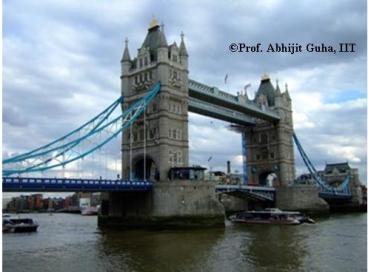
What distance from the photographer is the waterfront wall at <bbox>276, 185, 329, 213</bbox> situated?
67.2 meters

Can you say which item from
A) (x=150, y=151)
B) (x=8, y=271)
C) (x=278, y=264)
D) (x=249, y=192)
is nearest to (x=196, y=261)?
(x=278, y=264)

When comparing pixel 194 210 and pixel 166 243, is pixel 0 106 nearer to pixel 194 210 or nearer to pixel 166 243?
pixel 166 243

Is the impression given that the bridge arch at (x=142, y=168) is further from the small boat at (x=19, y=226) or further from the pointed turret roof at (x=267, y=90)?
the pointed turret roof at (x=267, y=90)

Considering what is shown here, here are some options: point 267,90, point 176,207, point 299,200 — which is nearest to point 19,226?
point 176,207

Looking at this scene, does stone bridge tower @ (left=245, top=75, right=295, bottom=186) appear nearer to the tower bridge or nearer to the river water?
the tower bridge

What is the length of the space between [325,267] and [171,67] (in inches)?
1381

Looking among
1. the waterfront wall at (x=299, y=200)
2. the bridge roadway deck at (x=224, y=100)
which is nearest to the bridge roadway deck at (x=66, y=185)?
the bridge roadway deck at (x=224, y=100)

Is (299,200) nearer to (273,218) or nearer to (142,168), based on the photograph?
(273,218)

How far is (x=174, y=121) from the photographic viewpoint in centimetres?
5103

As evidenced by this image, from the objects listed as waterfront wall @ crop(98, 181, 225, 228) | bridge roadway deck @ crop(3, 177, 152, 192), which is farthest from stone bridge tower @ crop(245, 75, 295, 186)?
bridge roadway deck @ crop(3, 177, 152, 192)

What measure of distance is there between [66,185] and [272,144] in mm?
44779

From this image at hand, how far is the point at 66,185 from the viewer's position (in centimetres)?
3822

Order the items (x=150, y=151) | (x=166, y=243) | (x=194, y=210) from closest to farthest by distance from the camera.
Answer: (x=166, y=243) < (x=194, y=210) < (x=150, y=151)

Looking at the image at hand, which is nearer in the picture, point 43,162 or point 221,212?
point 43,162
